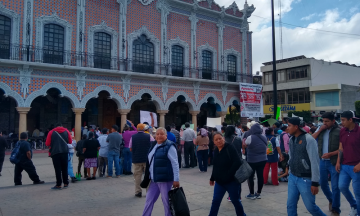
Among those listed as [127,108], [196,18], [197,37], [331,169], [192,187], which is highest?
[196,18]

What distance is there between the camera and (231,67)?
24.3 meters

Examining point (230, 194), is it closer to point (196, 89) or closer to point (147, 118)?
point (147, 118)

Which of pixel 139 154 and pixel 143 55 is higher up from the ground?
pixel 143 55

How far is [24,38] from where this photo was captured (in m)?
16.1

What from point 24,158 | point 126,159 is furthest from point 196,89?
point 24,158

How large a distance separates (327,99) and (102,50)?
30.4 m

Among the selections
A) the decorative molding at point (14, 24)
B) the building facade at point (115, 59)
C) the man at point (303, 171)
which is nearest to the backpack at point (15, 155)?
the man at point (303, 171)

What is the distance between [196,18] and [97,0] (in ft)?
25.0

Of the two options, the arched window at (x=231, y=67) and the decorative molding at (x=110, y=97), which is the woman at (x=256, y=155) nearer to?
the decorative molding at (x=110, y=97)

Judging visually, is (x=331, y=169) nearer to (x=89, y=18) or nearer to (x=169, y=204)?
(x=169, y=204)

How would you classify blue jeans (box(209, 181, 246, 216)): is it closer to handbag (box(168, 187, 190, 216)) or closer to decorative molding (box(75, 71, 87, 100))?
handbag (box(168, 187, 190, 216))

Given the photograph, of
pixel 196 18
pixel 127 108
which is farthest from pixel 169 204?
pixel 196 18

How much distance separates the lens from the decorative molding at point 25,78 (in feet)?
51.7

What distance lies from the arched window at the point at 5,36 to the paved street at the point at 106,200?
9.11 m
